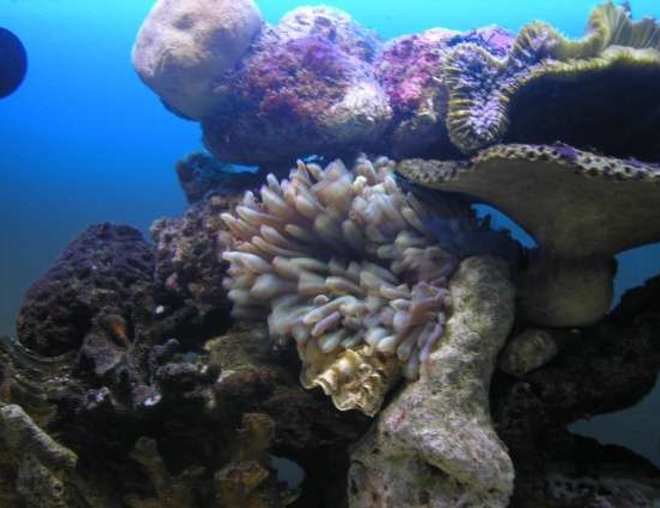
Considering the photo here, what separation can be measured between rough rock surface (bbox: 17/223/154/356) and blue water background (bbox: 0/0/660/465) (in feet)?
28.3

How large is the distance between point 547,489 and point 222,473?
1.45m

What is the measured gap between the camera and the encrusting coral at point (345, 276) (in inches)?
97.9

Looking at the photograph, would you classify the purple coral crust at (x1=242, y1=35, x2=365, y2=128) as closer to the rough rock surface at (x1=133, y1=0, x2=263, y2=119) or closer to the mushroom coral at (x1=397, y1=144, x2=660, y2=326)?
the rough rock surface at (x1=133, y1=0, x2=263, y2=119)

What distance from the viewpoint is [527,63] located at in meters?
2.64

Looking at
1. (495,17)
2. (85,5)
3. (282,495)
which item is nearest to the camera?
(282,495)

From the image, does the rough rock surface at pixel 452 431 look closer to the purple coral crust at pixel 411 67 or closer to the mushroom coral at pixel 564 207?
the mushroom coral at pixel 564 207

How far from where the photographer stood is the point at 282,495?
255 cm

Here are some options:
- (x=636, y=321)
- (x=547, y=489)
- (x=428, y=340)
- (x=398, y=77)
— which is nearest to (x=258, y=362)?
(x=428, y=340)

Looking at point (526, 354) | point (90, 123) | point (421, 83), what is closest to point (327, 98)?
point (421, 83)

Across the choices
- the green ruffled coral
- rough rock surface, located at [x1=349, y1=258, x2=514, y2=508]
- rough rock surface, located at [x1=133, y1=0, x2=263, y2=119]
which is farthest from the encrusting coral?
rough rock surface, located at [x1=133, y1=0, x2=263, y2=119]

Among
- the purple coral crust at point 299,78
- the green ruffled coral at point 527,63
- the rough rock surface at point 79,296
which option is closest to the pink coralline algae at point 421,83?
the purple coral crust at point 299,78

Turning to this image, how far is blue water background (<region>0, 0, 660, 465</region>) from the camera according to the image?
15266 millimetres

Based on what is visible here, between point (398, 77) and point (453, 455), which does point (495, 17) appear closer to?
point (398, 77)

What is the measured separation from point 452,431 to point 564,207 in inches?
39.4
